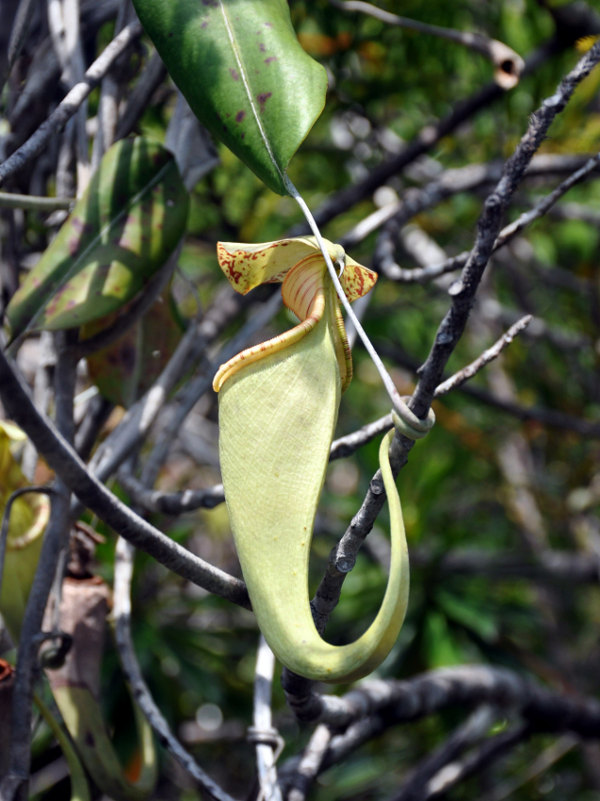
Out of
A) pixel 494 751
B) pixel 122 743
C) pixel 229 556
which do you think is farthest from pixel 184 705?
pixel 229 556

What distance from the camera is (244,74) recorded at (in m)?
0.57

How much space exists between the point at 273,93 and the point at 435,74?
4.03ft

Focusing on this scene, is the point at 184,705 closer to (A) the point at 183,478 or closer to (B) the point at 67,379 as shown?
(A) the point at 183,478

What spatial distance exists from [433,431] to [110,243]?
4.85 feet

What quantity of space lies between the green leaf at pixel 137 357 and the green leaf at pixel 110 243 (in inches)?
5.4

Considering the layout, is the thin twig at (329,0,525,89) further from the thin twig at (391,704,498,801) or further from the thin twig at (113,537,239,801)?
the thin twig at (391,704,498,801)

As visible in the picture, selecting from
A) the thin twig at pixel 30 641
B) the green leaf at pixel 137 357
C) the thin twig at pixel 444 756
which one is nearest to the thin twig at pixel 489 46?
the green leaf at pixel 137 357

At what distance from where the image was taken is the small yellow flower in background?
519mm

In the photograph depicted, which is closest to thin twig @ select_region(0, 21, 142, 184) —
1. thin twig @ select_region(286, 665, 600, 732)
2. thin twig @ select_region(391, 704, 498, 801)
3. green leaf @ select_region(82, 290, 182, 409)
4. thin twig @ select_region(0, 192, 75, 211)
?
thin twig @ select_region(0, 192, 75, 211)

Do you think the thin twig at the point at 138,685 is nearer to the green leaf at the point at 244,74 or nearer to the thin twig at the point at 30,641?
the thin twig at the point at 30,641

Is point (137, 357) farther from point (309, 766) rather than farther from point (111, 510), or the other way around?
point (309, 766)

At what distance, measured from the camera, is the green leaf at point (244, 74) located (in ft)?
1.79

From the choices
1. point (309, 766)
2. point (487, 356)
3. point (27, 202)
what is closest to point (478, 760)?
point (309, 766)

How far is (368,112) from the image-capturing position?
1.64 m
